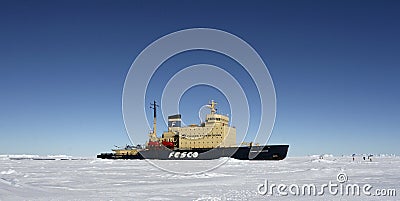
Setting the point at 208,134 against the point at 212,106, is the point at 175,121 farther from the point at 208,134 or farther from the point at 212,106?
the point at 208,134

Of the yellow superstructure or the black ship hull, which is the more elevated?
the yellow superstructure

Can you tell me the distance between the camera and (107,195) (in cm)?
831

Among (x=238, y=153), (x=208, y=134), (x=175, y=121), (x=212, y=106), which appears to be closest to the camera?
(x=238, y=153)

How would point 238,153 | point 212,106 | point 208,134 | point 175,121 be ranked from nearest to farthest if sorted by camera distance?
1. point 238,153
2. point 208,134
3. point 212,106
4. point 175,121

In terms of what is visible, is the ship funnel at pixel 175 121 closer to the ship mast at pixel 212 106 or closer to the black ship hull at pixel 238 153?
the ship mast at pixel 212 106

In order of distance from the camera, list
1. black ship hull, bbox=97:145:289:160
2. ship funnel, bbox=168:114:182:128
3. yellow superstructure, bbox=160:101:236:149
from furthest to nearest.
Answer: ship funnel, bbox=168:114:182:128 → yellow superstructure, bbox=160:101:236:149 → black ship hull, bbox=97:145:289:160

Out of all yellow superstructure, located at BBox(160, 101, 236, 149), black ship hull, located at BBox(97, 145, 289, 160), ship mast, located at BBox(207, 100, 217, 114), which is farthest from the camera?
ship mast, located at BBox(207, 100, 217, 114)

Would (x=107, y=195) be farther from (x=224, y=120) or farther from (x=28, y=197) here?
(x=224, y=120)

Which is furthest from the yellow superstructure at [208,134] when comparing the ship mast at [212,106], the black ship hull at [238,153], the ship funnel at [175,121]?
the black ship hull at [238,153]

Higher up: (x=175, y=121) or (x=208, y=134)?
(x=175, y=121)

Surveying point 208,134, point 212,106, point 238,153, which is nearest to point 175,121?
point 212,106

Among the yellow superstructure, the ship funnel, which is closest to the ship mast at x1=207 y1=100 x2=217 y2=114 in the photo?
the yellow superstructure

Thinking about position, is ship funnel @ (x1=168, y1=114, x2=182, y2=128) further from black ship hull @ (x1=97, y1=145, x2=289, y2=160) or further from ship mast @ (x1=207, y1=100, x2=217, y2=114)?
black ship hull @ (x1=97, y1=145, x2=289, y2=160)

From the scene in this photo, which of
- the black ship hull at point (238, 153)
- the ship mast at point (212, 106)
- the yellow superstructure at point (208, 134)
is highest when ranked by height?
the ship mast at point (212, 106)
